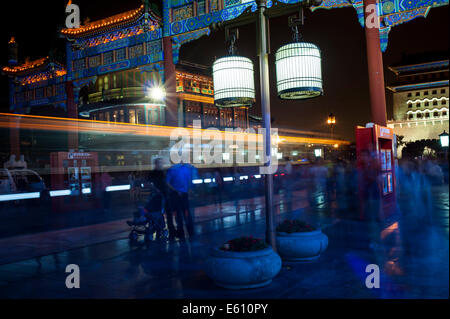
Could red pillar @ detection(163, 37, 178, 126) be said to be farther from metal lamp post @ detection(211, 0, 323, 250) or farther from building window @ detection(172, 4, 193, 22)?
metal lamp post @ detection(211, 0, 323, 250)

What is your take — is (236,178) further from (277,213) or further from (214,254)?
(214,254)

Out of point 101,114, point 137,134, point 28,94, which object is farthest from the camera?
point 101,114

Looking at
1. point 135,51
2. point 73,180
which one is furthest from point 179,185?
point 135,51

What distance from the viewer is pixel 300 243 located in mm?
5746

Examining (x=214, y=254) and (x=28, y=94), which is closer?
(x=214, y=254)

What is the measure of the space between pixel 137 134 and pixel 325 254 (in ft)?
44.0

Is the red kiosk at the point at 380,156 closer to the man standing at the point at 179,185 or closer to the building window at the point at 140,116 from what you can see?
the man standing at the point at 179,185

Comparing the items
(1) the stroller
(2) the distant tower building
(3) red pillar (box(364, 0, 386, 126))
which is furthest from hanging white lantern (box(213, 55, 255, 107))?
(2) the distant tower building

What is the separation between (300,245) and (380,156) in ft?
16.0
